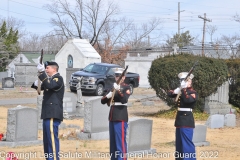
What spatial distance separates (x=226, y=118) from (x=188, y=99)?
7573 mm

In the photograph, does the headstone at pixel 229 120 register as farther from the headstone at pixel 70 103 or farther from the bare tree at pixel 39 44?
the bare tree at pixel 39 44

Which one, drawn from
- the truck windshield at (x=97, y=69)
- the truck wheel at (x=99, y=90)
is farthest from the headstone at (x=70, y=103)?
the truck windshield at (x=97, y=69)

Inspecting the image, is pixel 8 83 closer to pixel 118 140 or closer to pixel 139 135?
pixel 139 135

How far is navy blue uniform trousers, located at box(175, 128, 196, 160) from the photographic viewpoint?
27.7 feet

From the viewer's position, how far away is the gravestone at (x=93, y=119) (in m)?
11.9

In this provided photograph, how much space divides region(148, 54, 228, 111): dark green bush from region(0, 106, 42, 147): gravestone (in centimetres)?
730

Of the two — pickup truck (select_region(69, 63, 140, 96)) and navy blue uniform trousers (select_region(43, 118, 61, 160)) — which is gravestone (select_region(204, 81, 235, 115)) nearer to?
pickup truck (select_region(69, 63, 140, 96))

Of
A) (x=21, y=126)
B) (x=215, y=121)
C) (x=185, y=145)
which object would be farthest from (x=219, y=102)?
→ (x=185, y=145)

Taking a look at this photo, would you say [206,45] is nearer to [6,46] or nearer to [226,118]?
[6,46]

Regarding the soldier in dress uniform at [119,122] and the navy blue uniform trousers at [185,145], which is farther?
the navy blue uniform trousers at [185,145]

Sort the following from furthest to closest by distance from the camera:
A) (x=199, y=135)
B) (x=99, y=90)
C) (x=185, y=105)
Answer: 1. (x=99, y=90)
2. (x=199, y=135)
3. (x=185, y=105)

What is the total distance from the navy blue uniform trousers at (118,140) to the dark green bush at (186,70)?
353 inches

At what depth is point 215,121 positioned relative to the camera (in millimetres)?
14875

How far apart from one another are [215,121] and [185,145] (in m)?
6.67
